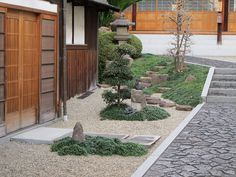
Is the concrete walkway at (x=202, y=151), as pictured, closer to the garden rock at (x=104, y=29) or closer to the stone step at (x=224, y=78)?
the stone step at (x=224, y=78)

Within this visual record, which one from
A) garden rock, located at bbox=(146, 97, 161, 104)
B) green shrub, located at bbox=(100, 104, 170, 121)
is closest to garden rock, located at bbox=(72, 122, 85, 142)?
green shrub, located at bbox=(100, 104, 170, 121)

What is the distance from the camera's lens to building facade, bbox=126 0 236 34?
101 feet

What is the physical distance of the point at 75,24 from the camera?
15.9 metres

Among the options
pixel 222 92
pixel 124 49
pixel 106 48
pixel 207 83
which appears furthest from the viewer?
pixel 106 48

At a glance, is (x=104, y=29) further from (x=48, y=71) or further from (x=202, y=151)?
(x=202, y=151)

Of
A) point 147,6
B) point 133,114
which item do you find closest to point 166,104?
point 133,114

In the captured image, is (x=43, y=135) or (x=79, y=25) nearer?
(x=43, y=135)

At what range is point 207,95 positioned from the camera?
1523 centimetres

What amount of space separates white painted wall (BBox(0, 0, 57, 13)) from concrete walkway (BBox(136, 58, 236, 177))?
393cm

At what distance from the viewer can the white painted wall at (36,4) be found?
31.4 ft

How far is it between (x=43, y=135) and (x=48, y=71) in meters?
1.93

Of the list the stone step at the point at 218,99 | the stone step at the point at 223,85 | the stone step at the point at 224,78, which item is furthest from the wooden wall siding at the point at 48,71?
the stone step at the point at 224,78

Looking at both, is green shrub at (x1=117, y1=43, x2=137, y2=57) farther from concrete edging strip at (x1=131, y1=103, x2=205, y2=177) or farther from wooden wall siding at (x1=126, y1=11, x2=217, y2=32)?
wooden wall siding at (x1=126, y1=11, x2=217, y2=32)

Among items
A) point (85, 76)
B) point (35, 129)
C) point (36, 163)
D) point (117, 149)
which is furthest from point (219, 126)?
point (85, 76)
